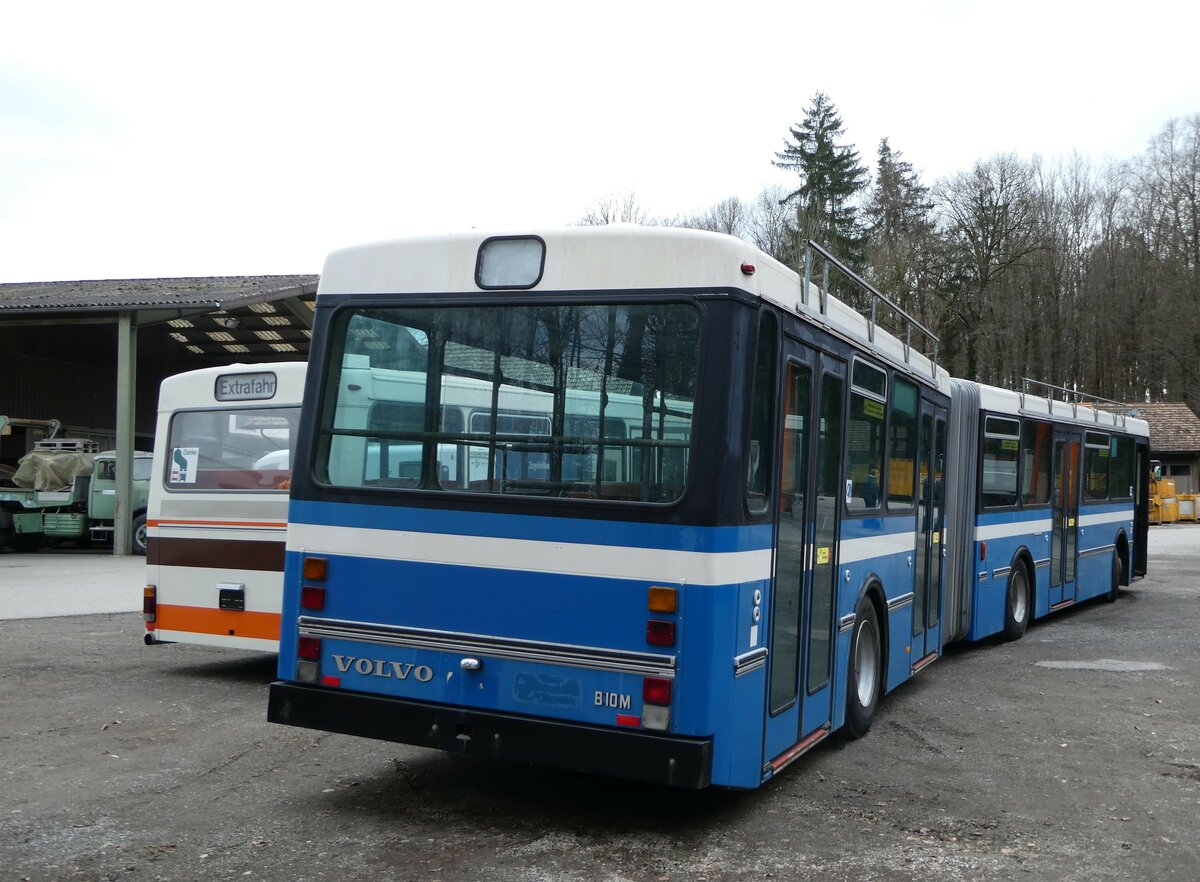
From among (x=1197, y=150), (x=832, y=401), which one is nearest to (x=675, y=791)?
(x=832, y=401)

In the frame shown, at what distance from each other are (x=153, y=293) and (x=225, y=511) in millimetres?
17650

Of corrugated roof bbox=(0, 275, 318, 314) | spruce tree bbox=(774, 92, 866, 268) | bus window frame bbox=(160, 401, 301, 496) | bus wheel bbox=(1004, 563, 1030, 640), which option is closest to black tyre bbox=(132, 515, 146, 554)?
corrugated roof bbox=(0, 275, 318, 314)

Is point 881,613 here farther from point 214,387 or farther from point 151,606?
point 151,606

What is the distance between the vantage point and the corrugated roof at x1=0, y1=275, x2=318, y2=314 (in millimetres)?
23422

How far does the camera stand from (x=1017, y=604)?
12.9 meters

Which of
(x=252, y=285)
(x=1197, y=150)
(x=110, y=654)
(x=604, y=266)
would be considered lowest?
(x=110, y=654)

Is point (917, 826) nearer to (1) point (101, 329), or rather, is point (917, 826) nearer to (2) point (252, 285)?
(2) point (252, 285)

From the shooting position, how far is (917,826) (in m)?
5.73

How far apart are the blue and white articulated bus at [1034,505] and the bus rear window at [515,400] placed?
5635 mm

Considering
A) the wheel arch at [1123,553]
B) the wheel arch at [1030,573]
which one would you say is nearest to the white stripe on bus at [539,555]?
the wheel arch at [1030,573]

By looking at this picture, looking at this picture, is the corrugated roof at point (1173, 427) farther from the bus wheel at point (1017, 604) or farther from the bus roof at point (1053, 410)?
the bus wheel at point (1017, 604)

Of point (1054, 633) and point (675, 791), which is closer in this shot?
point (675, 791)

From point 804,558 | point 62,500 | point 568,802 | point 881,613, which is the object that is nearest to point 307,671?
point 568,802

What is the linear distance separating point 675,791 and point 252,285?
70.5 feet
